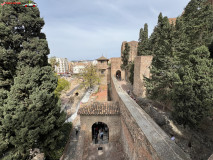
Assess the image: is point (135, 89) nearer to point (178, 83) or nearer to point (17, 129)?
point (178, 83)

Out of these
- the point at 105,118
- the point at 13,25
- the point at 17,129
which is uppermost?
the point at 13,25

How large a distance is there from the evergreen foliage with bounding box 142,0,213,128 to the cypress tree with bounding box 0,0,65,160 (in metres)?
9.41

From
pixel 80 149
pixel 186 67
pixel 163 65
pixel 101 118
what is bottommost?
pixel 80 149

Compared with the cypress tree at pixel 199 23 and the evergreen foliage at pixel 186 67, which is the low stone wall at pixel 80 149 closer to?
the evergreen foliage at pixel 186 67

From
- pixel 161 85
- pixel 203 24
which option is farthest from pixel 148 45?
pixel 161 85

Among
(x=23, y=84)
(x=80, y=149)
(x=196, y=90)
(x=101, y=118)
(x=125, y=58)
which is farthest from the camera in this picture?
(x=125, y=58)

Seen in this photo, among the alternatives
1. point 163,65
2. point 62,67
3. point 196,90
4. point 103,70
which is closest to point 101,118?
point 196,90

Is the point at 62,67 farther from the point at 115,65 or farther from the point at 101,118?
the point at 101,118

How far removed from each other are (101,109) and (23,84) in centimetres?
569

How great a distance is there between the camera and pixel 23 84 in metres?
4.54

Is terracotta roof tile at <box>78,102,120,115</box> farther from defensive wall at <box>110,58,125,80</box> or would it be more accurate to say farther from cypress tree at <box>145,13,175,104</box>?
defensive wall at <box>110,58,125,80</box>

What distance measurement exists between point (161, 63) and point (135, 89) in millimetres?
6770

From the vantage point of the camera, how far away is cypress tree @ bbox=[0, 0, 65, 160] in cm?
438

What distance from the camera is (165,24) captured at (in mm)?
9891
